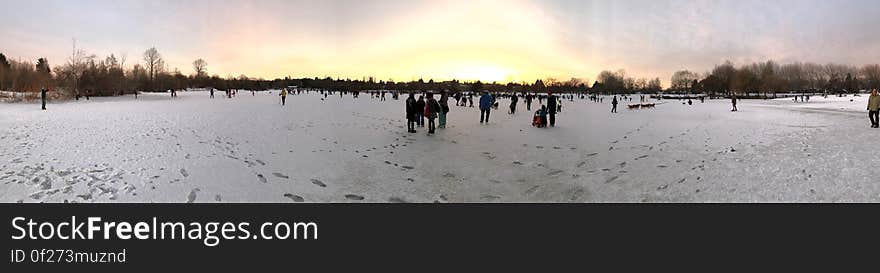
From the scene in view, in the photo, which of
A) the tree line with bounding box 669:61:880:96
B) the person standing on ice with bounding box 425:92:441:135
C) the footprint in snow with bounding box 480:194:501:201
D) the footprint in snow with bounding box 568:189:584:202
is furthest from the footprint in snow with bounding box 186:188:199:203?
the tree line with bounding box 669:61:880:96

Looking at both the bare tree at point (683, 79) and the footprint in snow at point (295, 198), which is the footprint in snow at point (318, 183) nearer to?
the footprint in snow at point (295, 198)

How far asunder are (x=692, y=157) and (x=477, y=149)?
474 cm

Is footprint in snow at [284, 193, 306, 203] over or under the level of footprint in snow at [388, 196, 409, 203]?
over

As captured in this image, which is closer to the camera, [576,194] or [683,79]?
[576,194]

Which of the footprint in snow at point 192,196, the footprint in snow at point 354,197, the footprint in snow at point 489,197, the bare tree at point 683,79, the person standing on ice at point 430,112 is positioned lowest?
the footprint in snow at point 489,197

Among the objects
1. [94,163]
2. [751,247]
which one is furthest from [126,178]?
[751,247]

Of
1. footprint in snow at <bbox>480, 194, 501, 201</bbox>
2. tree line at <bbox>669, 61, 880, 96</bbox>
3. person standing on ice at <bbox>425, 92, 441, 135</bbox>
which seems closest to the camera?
footprint in snow at <bbox>480, 194, 501, 201</bbox>

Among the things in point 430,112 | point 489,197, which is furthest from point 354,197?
point 430,112

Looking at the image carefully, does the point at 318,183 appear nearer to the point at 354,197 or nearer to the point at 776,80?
the point at 354,197

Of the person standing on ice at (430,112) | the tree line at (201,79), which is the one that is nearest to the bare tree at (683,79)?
the tree line at (201,79)

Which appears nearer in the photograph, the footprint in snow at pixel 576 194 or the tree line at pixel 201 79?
the footprint in snow at pixel 576 194

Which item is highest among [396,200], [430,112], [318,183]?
[430,112]

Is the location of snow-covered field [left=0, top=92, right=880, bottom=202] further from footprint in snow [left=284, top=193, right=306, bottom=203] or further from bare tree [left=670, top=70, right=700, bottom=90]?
bare tree [left=670, top=70, right=700, bottom=90]

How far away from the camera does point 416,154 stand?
31.6ft
